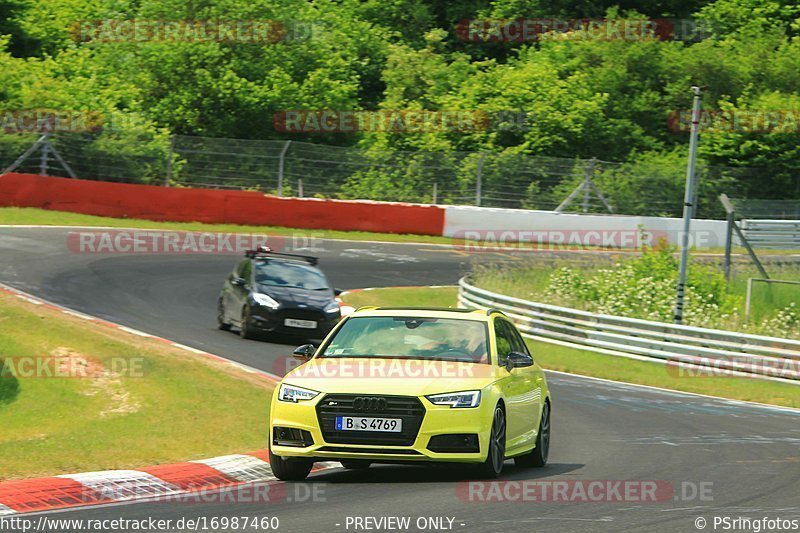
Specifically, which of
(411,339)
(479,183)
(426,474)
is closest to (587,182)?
(479,183)

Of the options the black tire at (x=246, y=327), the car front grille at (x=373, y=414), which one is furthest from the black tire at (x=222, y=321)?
the car front grille at (x=373, y=414)

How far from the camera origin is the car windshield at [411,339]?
11172mm

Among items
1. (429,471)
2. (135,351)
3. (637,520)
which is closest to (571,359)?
(135,351)

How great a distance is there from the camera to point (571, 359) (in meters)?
25.2

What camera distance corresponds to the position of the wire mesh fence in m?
39.8

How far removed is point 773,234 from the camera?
34.0m

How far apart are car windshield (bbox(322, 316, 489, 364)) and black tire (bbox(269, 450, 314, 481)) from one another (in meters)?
1.09

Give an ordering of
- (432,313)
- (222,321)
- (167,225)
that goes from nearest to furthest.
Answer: (432,313) < (222,321) < (167,225)

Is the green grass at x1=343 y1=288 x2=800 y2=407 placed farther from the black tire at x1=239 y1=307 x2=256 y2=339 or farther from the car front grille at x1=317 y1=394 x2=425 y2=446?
the car front grille at x1=317 y1=394 x2=425 y2=446

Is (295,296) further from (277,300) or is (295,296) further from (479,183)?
(479,183)

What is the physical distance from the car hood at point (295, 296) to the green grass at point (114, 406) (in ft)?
10.6

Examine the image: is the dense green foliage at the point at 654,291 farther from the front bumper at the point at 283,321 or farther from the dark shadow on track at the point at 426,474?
the dark shadow on track at the point at 426,474

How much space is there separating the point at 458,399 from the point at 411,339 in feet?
4.02

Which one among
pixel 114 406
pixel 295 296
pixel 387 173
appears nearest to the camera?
pixel 114 406
